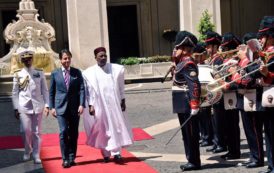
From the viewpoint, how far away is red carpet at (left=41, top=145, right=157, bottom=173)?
769 cm

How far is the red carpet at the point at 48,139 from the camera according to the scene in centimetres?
1033

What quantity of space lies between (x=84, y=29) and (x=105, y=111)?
17.3 meters

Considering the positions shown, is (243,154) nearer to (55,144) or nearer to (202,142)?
(202,142)

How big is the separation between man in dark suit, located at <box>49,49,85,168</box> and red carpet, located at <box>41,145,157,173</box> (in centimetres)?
22

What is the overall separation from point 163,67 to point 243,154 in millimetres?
17059

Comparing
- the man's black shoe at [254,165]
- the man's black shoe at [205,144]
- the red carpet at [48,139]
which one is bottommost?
the red carpet at [48,139]

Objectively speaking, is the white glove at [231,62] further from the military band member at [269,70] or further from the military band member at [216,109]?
the military band member at [269,70]

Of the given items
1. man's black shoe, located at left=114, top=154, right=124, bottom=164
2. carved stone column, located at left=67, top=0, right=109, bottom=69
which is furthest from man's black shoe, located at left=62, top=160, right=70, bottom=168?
carved stone column, located at left=67, top=0, right=109, bottom=69

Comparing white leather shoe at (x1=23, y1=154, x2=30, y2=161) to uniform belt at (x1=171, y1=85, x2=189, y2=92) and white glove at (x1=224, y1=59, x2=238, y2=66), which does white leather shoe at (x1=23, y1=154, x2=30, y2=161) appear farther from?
white glove at (x1=224, y1=59, x2=238, y2=66)

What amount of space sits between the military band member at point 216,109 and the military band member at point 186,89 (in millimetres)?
1042

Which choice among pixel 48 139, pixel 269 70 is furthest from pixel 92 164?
pixel 269 70

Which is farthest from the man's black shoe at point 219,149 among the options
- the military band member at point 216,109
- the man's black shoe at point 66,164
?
the man's black shoe at point 66,164

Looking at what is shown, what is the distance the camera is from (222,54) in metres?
8.34

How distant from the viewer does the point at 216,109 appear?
8.46 m
